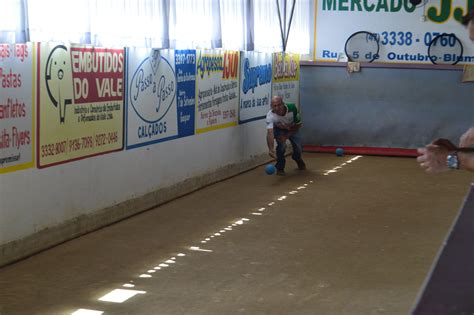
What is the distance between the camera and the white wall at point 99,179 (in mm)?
6004

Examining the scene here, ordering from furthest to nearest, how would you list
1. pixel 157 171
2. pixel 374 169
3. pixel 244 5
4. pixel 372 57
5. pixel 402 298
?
pixel 372 57 < pixel 374 169 < pixel 244 5 < pixel 157 171 < pixel 402 298

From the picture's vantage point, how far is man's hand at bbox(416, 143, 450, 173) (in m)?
3.63

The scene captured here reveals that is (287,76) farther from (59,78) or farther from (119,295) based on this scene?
(119,295)

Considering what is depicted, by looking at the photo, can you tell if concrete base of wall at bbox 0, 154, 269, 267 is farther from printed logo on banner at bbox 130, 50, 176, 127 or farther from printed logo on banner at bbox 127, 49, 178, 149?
printed logo on banner at bbox 130, 50, 176, 127

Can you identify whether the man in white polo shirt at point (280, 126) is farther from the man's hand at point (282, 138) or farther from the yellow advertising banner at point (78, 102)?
the yellow advertising banner at point (78, 102)

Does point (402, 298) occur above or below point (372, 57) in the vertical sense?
below

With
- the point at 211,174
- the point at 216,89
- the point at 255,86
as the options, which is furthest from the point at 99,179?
the point at 255,86

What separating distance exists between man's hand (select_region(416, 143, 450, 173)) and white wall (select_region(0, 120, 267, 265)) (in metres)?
3.40

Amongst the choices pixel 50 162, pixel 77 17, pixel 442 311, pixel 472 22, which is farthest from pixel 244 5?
pixel 442 311

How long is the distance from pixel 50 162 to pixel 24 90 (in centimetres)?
69

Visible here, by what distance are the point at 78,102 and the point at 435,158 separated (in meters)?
3.98

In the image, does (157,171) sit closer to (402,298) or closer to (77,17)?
(77,17)

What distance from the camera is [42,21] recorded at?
6.16 metres

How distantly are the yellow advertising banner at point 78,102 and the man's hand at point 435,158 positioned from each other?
11.8 ft
